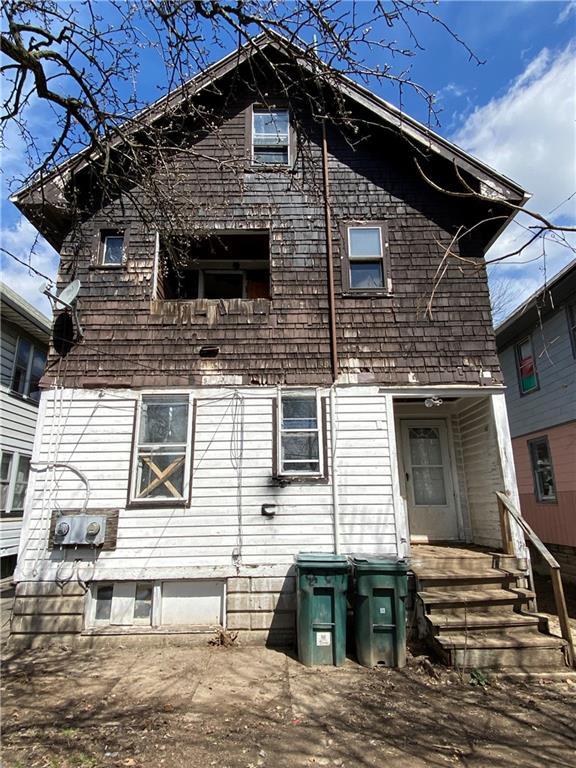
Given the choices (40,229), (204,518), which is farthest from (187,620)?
(40,229)

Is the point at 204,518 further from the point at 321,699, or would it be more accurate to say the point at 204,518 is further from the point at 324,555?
the point at 321,699

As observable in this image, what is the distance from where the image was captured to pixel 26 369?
1250 cm

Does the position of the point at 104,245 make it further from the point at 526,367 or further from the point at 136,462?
the point at 526,367

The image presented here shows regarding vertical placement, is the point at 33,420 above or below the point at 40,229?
below

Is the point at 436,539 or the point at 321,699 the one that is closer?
the point at 321,699

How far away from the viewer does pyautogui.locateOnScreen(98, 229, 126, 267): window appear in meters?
7.68

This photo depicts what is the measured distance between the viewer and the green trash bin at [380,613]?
5371 millimetres

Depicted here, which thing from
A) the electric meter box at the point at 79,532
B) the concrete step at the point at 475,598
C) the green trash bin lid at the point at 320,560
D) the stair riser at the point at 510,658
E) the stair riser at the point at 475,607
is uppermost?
the electric meter box at the point at 79,532

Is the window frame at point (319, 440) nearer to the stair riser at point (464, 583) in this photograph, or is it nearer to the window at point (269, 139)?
the stair riser at point (464, 583)

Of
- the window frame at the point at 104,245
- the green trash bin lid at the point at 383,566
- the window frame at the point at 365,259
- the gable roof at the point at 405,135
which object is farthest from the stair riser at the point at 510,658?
the window frame at the point at 104,245

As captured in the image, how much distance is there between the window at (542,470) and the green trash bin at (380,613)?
745cm

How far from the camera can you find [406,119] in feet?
25.3

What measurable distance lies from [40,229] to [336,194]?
16.2 ft

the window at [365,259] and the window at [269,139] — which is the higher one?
the window at [269,139]
